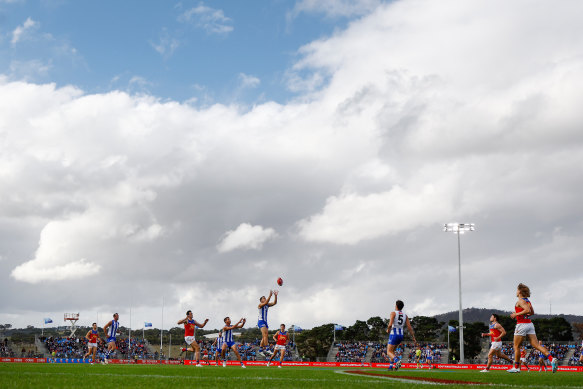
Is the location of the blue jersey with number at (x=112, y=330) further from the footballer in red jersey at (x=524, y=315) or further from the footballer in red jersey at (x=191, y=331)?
the footballer in red jersey at (x=524, y=315)

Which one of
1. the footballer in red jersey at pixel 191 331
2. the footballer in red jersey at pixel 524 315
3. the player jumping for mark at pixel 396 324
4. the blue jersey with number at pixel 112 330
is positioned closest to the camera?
the footballer in red jersey at pixel 524 315

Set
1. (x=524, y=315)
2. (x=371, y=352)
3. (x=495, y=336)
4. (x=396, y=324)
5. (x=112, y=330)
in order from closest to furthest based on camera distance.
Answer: (x=524, y=315) → (x=396, y=324) → (x=495, y=336) → (x=112, y=330) → (x=371, y=352)

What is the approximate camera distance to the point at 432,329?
3610 inches

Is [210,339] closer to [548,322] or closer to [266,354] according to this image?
[266,354]

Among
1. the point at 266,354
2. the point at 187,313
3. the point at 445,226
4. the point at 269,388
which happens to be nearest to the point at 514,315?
the point at 269,388

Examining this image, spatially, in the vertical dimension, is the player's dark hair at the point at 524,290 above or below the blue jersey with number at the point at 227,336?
above

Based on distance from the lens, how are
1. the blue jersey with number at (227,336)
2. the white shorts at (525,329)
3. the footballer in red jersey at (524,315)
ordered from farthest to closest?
1. the blue jersey with number at (227,336)
2. the white shorts at (525,329)
3. the footballer in red jersey at (524,315)

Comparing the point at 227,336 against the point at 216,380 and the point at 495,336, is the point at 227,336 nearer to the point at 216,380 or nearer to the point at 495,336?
the point at 495,336

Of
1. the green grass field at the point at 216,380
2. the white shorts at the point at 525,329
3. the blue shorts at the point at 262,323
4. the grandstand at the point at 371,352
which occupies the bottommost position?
the grandstand at the point at 371,352

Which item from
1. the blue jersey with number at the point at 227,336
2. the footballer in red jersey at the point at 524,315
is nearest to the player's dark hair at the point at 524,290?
the footballer in red jersey at the point at 524,315

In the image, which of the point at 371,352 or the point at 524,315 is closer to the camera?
the point at 524,315

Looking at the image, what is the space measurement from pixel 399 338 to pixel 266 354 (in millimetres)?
50432

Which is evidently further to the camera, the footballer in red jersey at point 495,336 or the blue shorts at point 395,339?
the footballer in red jersey at point 495,336

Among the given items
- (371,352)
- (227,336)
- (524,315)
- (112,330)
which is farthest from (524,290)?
(371,352)
